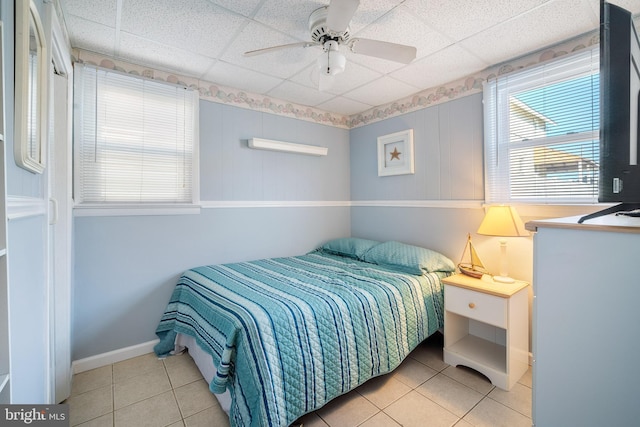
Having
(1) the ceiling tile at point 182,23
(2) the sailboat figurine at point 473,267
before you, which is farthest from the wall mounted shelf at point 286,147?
(2) the sailboat figurine at point 473,267

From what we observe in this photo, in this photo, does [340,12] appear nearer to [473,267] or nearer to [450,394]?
[473,267]

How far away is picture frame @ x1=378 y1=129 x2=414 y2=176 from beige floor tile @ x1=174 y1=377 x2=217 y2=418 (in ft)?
8.48

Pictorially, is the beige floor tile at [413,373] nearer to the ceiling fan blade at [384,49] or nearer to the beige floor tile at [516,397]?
the beige floor tile at [516,397]

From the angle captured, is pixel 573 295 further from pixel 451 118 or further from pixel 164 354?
pixel 164 354

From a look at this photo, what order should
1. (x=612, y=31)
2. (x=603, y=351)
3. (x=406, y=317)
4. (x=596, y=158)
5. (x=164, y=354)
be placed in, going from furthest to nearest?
1. (x=164, y=354)
2. (x=406, y=317)
3. (x=596, y=158)
4. (x=612, y=31)
5. (x=603, y=351)

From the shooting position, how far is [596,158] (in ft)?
6.27

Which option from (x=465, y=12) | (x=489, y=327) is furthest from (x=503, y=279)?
(x=465, y=12)

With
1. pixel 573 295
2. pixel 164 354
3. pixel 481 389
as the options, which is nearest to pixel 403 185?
pixel 481 389

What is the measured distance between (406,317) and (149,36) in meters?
2.66

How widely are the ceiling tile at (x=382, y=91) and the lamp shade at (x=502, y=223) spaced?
143 cm

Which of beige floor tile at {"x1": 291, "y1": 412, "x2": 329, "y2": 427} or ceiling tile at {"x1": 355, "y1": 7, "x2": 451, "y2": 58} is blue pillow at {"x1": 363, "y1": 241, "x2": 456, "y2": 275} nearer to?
beige floor tile at {"x1": 291, "y1": 412, "x2": 329, "y2": 427}

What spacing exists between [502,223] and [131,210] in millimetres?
2869

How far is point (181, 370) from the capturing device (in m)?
2.14

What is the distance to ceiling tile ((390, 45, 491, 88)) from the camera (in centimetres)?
217
